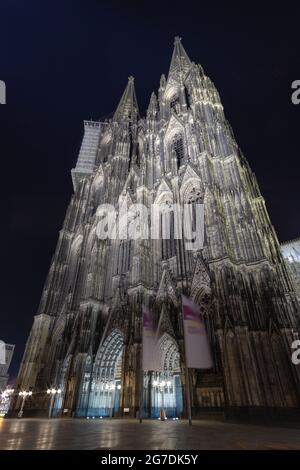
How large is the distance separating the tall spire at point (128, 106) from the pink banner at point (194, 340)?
4276 centimetres

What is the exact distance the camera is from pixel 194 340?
13.2m

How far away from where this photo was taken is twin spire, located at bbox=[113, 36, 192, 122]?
1569 inches

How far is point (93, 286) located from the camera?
25.0 m

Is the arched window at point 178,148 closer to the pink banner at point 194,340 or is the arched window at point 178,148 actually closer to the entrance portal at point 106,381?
the pink banner at point 194,340

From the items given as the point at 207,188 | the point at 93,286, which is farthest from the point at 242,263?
the point at 93,286

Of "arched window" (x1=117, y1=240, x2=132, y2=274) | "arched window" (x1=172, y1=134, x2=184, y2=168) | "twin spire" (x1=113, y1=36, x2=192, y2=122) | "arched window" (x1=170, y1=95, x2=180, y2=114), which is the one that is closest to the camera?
"arched window" (x1=117, y1=240, x2=132, y2=274)

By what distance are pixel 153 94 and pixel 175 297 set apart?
35.1 metres

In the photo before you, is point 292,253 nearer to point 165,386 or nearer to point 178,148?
point 178,148

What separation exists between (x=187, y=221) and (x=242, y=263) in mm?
6974

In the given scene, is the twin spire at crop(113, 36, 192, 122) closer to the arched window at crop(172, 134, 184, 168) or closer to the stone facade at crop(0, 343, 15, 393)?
the arched window at crop(172, 134, 184, 168)

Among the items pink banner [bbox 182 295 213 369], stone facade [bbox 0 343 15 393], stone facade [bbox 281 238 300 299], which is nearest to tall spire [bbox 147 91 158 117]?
stone facade [bbox 281 238 300 299]

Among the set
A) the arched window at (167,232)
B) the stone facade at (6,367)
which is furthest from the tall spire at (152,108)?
the stone facade at (6,367)

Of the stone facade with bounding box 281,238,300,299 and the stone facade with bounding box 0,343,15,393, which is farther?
the stone facade with bounding box 0,343,15,393
